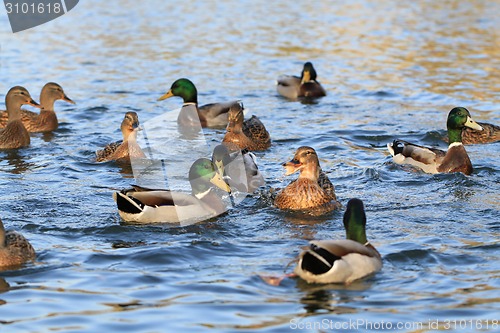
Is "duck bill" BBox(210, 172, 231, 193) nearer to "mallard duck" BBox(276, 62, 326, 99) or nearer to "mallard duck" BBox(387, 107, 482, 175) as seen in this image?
"mallard duck" BBox(387, 107, 482, 175)

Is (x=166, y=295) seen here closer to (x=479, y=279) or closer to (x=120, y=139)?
(x=479, y=279)

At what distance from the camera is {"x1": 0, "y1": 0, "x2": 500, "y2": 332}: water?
718 cm

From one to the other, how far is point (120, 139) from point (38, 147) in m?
1.22

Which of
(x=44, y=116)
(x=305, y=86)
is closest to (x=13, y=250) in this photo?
(x=44, y=116)

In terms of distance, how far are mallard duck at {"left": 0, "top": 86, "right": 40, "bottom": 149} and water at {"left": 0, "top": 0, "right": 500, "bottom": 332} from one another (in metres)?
0.22

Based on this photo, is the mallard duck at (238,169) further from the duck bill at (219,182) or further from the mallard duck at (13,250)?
the mallard duck at (13,250)

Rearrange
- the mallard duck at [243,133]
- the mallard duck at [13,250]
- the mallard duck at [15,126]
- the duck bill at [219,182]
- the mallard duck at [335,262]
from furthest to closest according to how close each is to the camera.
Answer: the mallard duck at [15,126]
the mallard duck at [243,133]
the duck bill at [219,182]
the mallard duck at [13,250]
the mallard duck at [335,262]

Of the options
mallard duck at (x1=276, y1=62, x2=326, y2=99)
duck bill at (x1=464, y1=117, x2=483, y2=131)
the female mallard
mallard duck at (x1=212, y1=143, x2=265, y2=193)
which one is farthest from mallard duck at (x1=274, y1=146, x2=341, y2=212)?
mallard duck at (x1=276, y1=62, x2=326, y2=99)

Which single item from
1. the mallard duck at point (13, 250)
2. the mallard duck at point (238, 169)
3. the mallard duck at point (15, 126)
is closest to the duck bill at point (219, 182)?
the mallard duck at point (238, 169)

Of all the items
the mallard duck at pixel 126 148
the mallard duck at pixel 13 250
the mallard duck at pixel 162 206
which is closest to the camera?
the mallard duck at pixel 13 250

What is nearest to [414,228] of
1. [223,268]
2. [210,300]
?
[223,268]

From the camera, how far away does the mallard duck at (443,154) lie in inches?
468

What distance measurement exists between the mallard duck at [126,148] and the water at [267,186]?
0.29 metres

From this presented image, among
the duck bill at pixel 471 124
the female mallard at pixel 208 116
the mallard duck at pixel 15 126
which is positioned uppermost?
the mallard duck at pixel 15 126
